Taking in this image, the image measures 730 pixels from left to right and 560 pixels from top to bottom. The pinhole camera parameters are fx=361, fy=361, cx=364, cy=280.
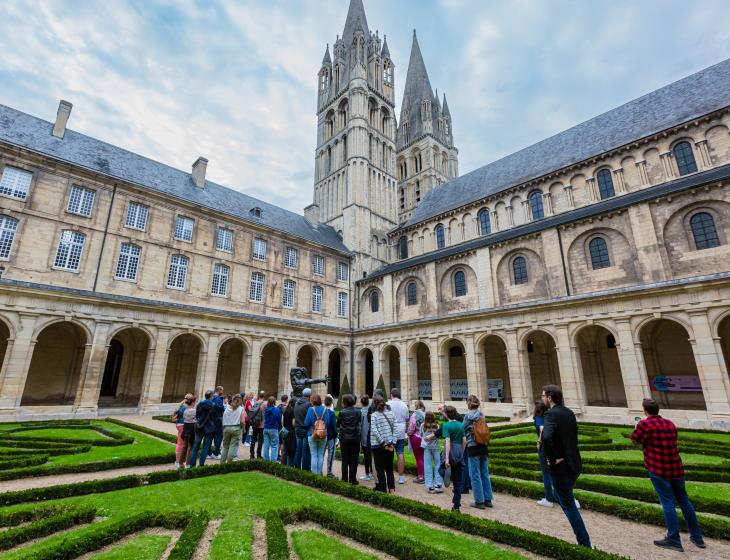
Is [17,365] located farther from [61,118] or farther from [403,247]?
[403,247]

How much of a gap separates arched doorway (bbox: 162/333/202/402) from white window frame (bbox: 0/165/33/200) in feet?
39.0

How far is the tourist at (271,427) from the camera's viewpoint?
930 cm

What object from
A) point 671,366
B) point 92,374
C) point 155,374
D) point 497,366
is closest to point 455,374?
point 497,366

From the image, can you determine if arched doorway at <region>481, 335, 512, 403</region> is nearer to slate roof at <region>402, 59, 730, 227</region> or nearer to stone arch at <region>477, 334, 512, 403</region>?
stone arch at <region>477, 334, 512, 403</region>

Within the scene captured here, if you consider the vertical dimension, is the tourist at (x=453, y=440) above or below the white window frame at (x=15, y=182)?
below

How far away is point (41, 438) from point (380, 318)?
2375 centimetres

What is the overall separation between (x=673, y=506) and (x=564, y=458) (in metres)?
1.69

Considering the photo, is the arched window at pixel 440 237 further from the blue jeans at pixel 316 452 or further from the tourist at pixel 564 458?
the tourist at pixel 564 458

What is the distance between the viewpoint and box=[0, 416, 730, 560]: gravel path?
468 centimetres

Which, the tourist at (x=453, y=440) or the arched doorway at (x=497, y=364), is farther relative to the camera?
the arched doorway at (x=497, y=364)

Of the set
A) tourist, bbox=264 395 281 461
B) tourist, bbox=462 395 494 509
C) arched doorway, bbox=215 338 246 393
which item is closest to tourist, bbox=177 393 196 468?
tourist, bbox=264 395 281 461

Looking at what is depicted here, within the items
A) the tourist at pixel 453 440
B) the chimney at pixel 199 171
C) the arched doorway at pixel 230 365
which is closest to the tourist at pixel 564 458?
the tourist at pixel 453 440

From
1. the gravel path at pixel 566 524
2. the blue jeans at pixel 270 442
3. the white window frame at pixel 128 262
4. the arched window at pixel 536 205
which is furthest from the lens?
the arched window at pixel 536 205

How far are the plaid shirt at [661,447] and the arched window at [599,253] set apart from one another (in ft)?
61.0
